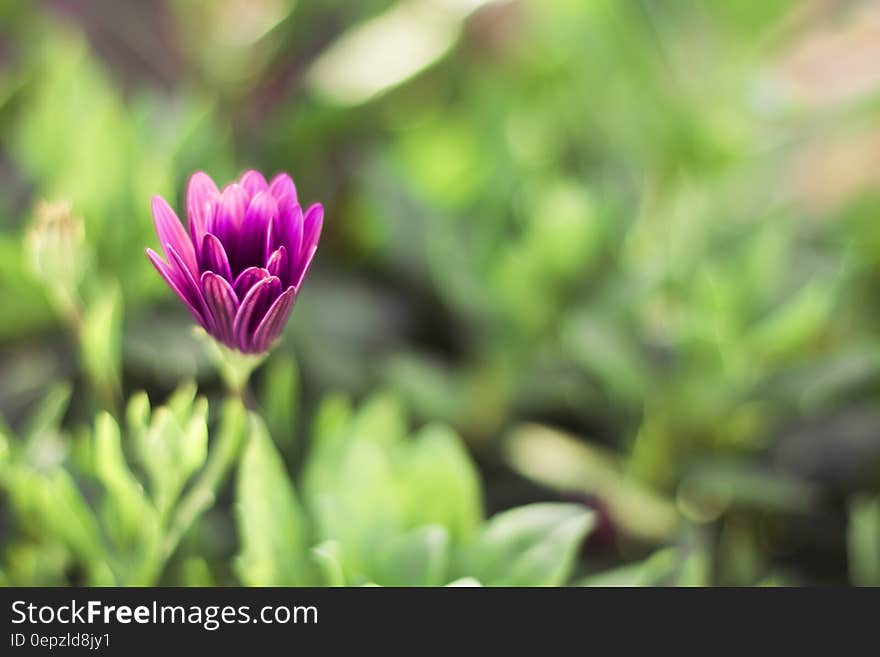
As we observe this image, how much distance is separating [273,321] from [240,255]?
0.10 ft

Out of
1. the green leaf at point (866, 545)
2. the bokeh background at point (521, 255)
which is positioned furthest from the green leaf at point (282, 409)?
the green leaf at point (866, 545)

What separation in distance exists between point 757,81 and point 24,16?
56cm

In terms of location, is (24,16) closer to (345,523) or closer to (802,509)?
(345,523)

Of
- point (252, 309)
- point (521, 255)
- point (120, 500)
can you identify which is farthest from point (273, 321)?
point (521, 255)

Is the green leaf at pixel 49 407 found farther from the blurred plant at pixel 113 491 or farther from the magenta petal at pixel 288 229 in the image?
the magenta petal at pixel 288 229

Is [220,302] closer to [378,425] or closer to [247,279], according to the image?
[247,279]

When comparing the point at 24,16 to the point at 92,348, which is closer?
the point at 92,348

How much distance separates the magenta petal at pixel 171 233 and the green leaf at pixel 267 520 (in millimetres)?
70

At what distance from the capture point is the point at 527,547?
0.40 metres

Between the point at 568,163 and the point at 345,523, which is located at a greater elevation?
the point at 568,163

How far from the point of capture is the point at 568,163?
732 millimetres

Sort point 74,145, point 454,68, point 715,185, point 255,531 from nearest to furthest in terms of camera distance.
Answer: point 255,531
point 74,145
point 715,185
point 454,68
